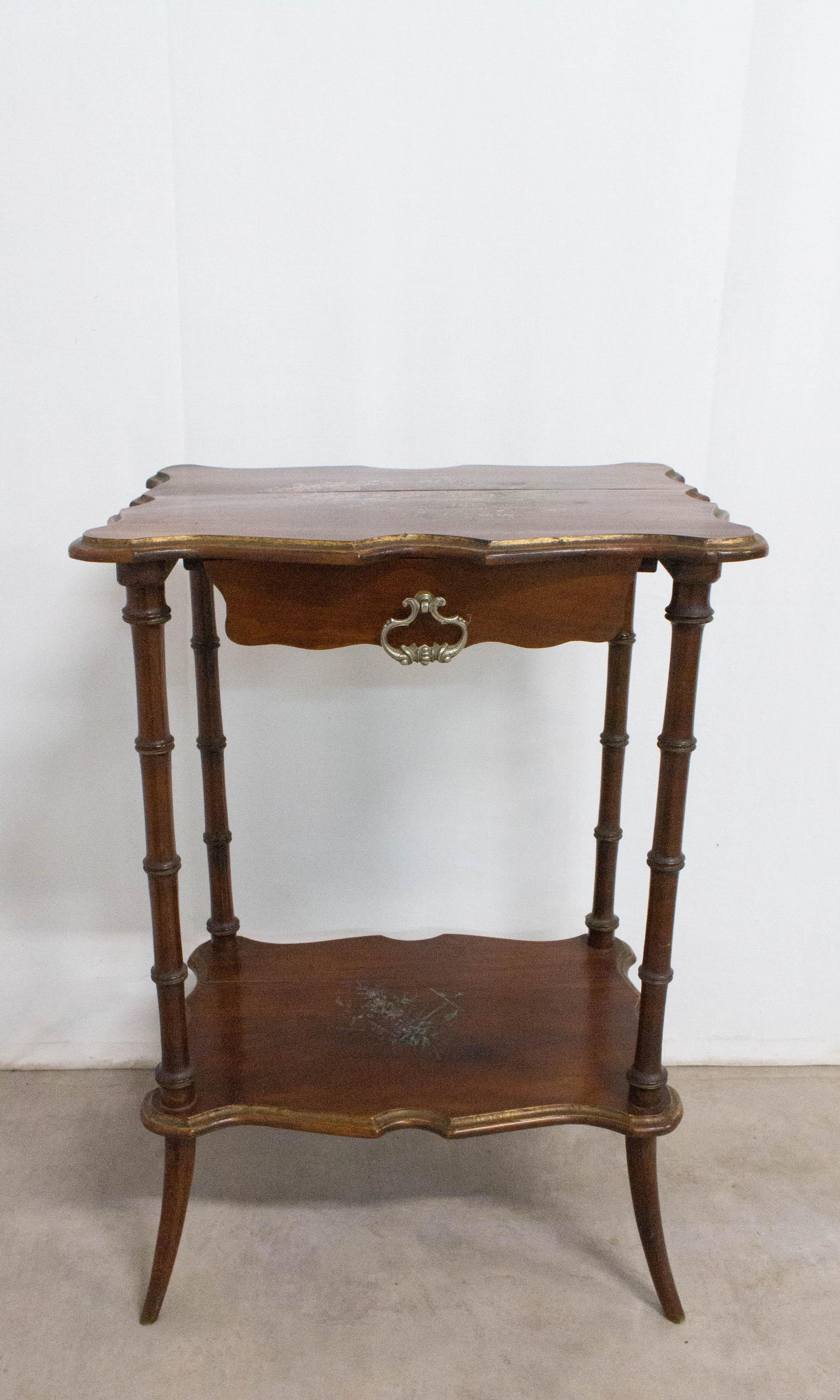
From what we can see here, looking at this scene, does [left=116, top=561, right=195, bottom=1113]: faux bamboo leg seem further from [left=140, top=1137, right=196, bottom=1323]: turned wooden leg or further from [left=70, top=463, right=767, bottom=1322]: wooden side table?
[left=140, top=1137, right=196, bottom=1323]: turned wooden leg

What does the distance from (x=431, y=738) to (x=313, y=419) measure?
0.69 meters

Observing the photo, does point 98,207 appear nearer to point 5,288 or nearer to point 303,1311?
point 5,288

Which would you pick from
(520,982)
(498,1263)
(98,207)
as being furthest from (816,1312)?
(98,207)

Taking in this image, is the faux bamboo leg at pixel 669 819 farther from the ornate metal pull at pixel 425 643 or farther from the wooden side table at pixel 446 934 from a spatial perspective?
the ornate metal pull at pixel 425 643

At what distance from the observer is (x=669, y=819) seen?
5.36 feet

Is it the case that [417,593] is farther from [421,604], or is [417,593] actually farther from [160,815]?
[160,815]

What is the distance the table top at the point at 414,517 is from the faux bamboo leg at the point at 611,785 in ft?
0.88

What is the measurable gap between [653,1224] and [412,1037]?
49 centimetres

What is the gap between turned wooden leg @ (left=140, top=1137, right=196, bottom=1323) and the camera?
1.80 m

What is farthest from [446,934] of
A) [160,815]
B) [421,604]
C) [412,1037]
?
[421,604]

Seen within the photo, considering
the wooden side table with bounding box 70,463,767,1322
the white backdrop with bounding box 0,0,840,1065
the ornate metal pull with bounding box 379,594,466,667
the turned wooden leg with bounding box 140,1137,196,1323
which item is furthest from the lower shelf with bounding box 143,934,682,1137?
the ornate metal pull with bounding box 379,594,466,667

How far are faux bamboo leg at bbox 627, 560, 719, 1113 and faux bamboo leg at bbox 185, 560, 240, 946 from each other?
0.81 metres

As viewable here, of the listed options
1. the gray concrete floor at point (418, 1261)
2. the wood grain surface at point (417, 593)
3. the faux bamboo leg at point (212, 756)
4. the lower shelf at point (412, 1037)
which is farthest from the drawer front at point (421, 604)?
the gray concrete floor at point (418, 1261)

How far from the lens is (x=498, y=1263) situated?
1950 mm
